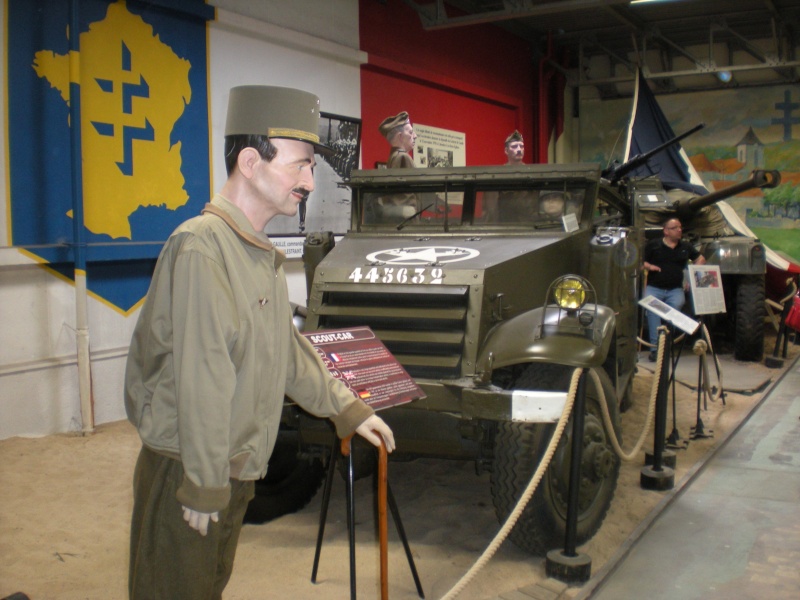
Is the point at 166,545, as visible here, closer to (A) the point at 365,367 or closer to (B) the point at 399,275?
(A) the point at 365,367

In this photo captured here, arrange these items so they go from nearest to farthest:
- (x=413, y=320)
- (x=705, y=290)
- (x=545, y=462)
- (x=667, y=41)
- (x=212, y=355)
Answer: (x=212, y=355) < (x=545, y=462) < (x=413, y=320) < (x=705, y=290) < (x=667, y=41)

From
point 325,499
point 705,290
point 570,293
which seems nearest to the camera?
point 325,499

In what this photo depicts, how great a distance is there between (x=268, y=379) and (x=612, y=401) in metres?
2.29

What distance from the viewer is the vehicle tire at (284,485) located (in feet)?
12.7

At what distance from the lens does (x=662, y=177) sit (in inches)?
384

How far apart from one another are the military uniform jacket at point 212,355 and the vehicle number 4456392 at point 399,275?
1.81 metres

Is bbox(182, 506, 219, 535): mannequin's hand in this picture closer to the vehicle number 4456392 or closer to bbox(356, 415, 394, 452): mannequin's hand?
bbox(356, 415, 394, 452): mannequin's hand

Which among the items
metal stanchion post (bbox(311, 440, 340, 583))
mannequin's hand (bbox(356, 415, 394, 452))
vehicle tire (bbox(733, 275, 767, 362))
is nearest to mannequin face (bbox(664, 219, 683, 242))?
vehicle tire (bbox(733, 275, 767, 362))

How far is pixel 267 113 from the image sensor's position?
1853 millimetres

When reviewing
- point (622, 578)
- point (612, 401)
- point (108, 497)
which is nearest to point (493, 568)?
point (622, 578)

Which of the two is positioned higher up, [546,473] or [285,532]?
[546,473]

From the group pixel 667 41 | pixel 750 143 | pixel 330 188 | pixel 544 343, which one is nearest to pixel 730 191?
pixel 330 188

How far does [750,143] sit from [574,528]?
434 inches

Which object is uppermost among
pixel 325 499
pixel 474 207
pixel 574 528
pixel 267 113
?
pixel 267 113
